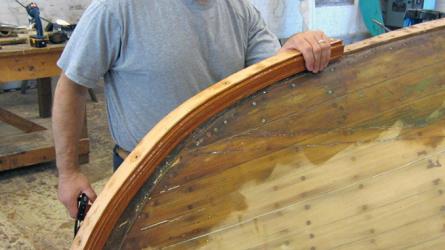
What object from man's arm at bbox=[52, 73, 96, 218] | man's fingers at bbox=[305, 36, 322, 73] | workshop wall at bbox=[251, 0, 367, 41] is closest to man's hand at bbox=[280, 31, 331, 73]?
man's fingers at bbox=[305, 36, 322, 73]

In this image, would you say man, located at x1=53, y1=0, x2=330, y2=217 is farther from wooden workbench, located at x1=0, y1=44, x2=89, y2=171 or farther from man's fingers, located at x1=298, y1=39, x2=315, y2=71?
wooden workbench, located at x1=0, y1=44, x2=89, y2=171

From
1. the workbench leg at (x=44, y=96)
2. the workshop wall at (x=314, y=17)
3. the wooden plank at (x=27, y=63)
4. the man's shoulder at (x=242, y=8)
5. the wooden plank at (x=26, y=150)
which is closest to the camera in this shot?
the man's shoulder at (x=242, y=8)

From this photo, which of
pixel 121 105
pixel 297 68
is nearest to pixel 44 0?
pixel 121 105

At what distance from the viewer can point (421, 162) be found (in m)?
1.63

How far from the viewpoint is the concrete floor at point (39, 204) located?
10.3 ft

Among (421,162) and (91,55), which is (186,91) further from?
(421,162)

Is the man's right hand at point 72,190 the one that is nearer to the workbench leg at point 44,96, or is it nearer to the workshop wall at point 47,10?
the workbench leg at point 44,96

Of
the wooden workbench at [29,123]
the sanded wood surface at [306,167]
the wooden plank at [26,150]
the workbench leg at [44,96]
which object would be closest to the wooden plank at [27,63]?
the wooden workbench at [29,123]

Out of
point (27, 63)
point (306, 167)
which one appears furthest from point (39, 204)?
point (306, 167)

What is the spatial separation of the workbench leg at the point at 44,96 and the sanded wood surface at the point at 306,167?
152 inches

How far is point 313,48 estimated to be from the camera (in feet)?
4.95

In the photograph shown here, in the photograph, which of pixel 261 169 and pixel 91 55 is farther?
pixel 91 55

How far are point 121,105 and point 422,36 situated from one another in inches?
39.9

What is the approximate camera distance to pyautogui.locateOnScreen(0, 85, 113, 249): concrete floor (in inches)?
123
